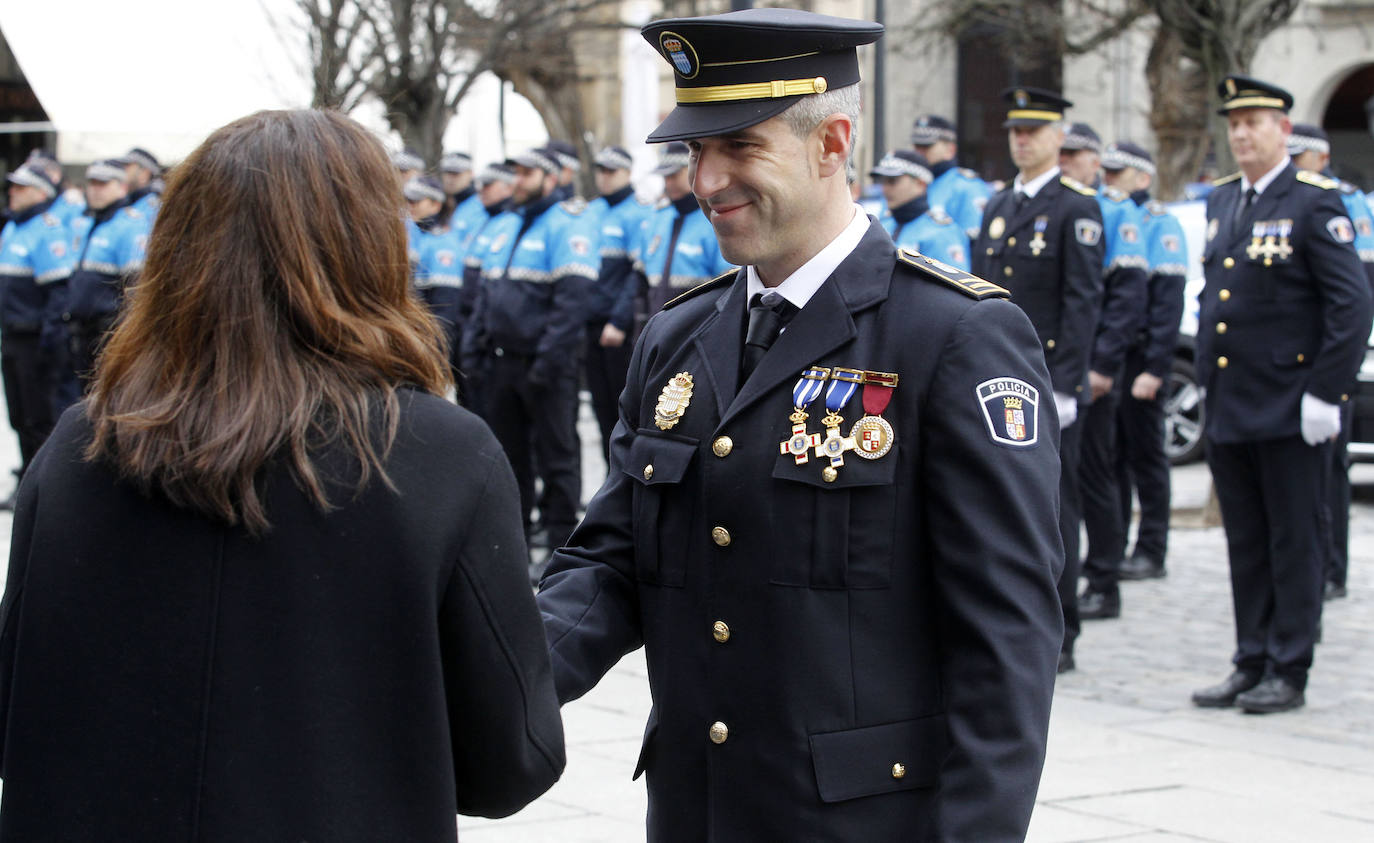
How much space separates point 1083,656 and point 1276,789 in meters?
2.10

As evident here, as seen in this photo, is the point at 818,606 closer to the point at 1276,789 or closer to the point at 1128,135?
the point at 1276,789

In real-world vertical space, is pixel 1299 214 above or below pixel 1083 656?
above

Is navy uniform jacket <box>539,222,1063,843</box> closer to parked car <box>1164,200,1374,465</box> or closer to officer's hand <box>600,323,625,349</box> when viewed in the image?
officer's hand <box>600,323,625,349</box>

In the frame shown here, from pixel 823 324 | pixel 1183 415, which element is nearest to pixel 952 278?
pixel 823 324

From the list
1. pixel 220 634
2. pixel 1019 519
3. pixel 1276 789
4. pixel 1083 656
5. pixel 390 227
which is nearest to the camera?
pixel 220 634

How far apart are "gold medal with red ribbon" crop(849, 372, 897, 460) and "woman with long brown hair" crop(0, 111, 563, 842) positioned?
0.61 meters

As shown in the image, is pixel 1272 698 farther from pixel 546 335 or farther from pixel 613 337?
pixel 613 337

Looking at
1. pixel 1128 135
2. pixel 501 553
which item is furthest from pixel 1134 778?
pixel 1128 135

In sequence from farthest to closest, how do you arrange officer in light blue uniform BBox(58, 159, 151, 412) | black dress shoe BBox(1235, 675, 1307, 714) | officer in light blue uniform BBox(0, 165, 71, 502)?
officer in light blue uniform BBox(0, 165, 71, 502)
officer in light blue uniform BBox(58, 159, 151, 412)
black dress shoe BBox(1235, 675, 1307, 714)

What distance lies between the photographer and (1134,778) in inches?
219

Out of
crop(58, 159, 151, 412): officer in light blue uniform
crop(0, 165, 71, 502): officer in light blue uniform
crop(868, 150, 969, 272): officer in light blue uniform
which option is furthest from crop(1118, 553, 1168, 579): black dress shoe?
crop(0, 165, 71, 502): officer in light blue uniform

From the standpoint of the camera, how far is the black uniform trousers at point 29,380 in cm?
1212

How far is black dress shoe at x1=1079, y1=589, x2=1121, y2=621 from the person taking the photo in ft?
27.4

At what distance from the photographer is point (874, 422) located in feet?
8.13
